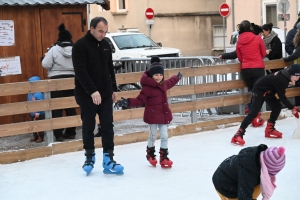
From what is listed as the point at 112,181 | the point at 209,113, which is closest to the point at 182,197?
the point at 112,181

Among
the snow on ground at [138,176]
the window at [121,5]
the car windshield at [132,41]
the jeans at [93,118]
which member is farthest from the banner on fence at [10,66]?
the window at [121,5]

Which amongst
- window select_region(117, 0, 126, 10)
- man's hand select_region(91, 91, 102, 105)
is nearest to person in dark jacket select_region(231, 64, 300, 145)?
man's hand select_region(91, 91, 102, 105)

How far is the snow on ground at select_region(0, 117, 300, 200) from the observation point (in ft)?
23.0

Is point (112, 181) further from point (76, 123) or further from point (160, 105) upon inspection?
point (76, 123)

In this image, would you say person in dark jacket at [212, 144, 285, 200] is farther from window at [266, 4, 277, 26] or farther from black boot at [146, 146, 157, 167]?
window at [266, 4, 277, 26]

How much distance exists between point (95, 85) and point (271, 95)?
3.11m

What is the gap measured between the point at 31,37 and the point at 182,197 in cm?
515

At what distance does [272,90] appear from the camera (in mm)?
9539

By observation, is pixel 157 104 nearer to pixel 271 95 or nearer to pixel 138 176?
pixel 138 176

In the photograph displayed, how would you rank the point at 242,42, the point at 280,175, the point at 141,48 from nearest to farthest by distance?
the point at 280,175 < the point at 242,42 < the point at 141,48

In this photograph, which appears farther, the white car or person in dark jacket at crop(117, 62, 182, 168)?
the white car

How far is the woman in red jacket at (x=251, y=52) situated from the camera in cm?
1083

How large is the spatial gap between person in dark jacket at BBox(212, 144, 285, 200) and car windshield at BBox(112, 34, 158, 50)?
15196mm

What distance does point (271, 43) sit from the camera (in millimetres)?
11992
